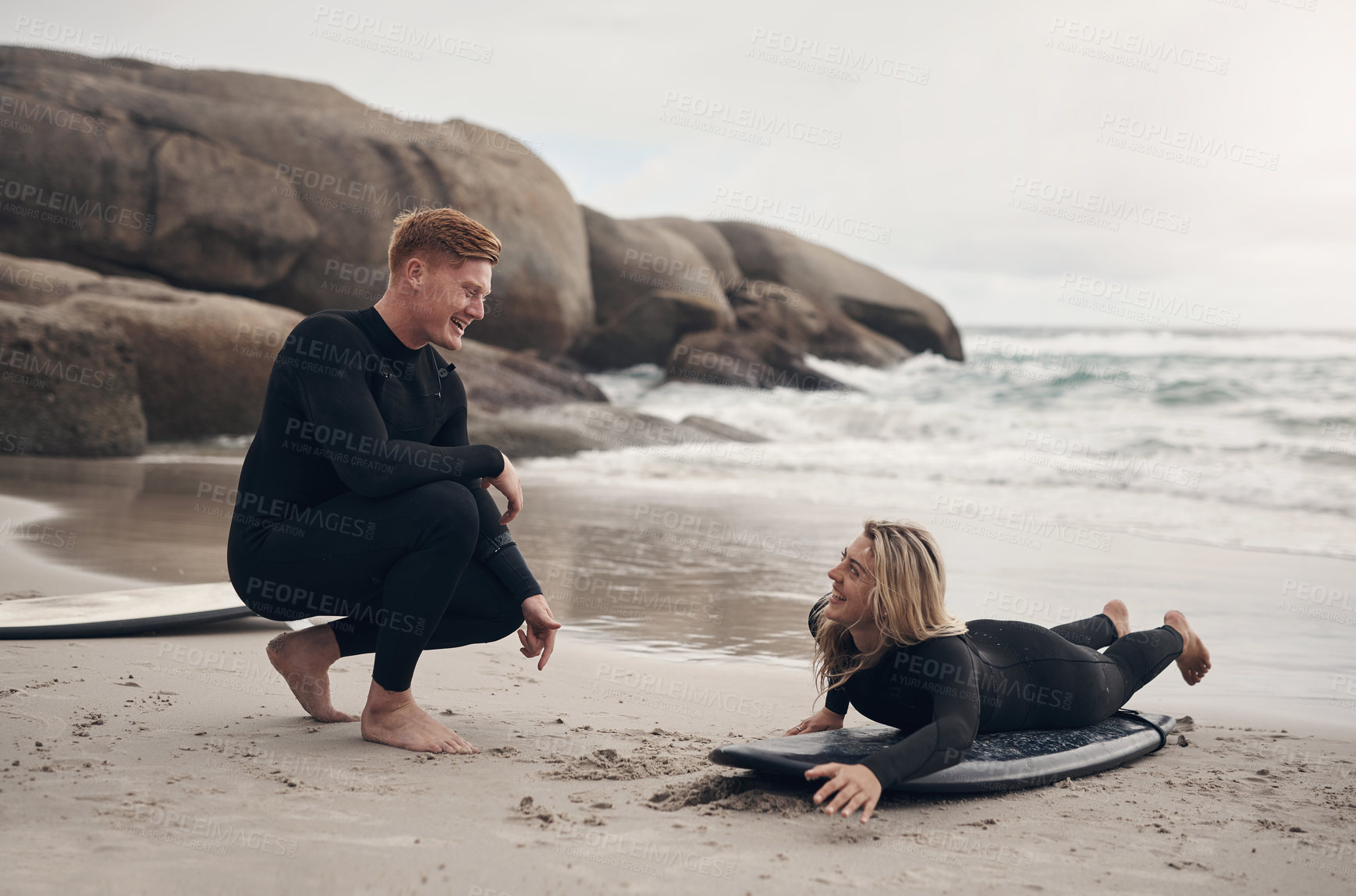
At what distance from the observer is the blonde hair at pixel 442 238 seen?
3.00m

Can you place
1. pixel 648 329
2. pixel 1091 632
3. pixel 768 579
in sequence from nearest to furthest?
pixel 1091 632
pixel 768 579
pixel 648 329

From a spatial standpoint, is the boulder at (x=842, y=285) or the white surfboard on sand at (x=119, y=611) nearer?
the white surfboard on sand at (x=119, y=611)

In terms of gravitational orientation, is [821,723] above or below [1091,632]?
below

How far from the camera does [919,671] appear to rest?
9.64 ft

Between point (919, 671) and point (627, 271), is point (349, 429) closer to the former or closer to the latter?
point (919, 671)

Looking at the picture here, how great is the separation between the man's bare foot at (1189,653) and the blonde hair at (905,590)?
4.51 ft

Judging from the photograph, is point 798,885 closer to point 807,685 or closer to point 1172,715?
point 807,685

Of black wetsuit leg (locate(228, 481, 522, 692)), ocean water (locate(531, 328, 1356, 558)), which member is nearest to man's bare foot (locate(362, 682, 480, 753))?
black wetsuit leg (locate(228, 481, 522, 692))

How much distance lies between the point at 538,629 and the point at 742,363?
18.8 m

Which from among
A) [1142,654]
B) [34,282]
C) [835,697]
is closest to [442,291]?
[835,697]

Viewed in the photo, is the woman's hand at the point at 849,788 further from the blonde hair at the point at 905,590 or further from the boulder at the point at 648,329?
the boulder at the point at 648,329

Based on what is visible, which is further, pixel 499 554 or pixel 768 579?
pixel 768 579

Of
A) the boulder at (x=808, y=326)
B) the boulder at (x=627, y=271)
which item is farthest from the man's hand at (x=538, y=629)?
the boulder at (x=627, y=271)

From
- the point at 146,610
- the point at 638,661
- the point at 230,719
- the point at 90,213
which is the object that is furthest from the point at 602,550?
the point at 90,213
